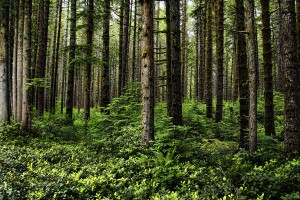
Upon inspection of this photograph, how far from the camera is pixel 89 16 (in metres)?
13.8

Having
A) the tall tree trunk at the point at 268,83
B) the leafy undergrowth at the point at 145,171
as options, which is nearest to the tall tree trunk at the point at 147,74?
the leafy undergrowth at the point at 145,171

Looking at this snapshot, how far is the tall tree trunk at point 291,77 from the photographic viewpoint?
264 inches

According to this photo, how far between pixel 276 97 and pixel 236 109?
301cm

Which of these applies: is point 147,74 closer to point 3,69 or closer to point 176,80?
point 176,80

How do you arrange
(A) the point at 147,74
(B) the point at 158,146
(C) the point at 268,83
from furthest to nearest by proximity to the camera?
1. (C) the point at 268,83
2. (A) the point at 147,74
3. (B) the point at 158,146

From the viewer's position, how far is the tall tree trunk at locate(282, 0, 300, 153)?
22.0 feet

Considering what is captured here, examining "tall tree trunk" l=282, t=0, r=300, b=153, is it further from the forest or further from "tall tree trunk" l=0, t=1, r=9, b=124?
"tall tree trunk" l=0, t=1, r=9, b=124

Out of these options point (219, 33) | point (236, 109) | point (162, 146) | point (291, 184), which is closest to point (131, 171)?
point (162, 146)

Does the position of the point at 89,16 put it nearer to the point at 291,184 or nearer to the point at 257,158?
the point at 257,158

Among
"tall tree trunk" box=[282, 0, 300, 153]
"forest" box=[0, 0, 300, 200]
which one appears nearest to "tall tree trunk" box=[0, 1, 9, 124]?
"forest" box=[0, 0, 300, 200]

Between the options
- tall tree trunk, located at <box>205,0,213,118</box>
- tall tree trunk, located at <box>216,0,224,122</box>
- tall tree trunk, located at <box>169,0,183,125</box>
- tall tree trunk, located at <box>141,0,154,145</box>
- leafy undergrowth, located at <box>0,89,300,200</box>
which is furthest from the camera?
tall tree trunk, located at <box>205,0,213,118</box>

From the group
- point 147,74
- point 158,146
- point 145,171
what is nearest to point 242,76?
point 147,74

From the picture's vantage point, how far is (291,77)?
6.78 m

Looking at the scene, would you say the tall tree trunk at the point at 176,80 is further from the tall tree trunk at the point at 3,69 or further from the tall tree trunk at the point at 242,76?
the tall tree trunk at the point at 3,69
